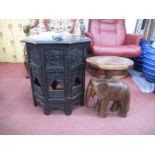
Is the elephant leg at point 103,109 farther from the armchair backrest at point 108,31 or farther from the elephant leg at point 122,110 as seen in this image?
the armchair backrest at point 108,31

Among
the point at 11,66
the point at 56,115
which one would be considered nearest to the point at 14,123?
the point at 56,115

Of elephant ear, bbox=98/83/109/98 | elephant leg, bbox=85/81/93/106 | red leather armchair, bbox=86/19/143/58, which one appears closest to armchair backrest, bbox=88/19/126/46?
red leather armchair, bbox=86/19/143/58

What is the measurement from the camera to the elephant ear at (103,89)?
154 cm

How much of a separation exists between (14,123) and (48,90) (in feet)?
1.36

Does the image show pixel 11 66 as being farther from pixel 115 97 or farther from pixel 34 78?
pixel 115 97

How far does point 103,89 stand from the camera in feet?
5.08

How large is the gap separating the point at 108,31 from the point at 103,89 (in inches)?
67.8

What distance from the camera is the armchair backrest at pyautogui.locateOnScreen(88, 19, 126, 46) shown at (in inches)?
115

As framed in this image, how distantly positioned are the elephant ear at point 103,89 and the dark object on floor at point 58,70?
0.22 metres

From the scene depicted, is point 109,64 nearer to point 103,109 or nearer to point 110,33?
point 103,109

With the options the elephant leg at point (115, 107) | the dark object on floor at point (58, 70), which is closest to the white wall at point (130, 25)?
the dark object on floor at point (58, 70)

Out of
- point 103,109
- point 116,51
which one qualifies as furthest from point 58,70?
point 116,51

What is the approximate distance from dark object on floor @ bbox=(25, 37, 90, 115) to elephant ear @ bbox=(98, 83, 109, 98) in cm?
22

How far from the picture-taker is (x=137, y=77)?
265cm
